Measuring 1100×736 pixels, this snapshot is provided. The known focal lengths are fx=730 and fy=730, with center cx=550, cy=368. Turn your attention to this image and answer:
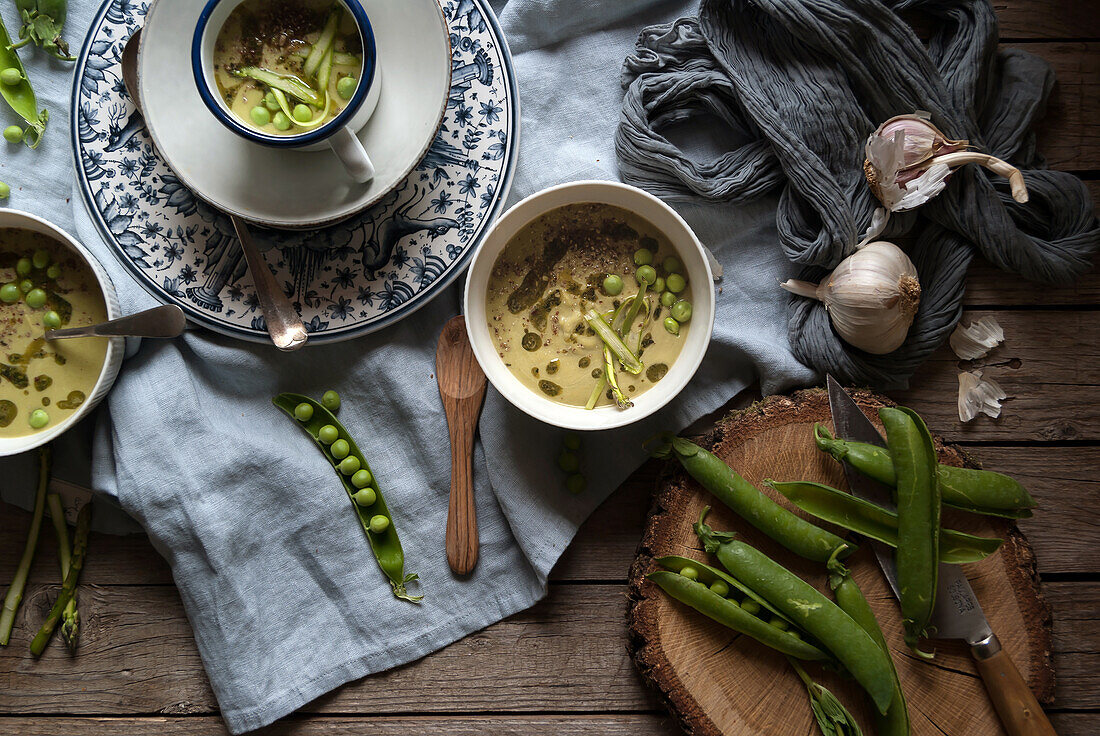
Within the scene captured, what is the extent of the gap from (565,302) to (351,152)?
592 millimetres

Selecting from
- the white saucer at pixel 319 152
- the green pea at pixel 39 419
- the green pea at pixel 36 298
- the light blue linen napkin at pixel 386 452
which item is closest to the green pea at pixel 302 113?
the white saucer at pixel 319 152

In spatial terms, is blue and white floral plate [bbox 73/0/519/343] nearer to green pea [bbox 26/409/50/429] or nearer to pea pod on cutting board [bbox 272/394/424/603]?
pea pod on cutting board [bbox 272/394/424/603]

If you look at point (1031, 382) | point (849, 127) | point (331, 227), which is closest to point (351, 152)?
point (331, 227)

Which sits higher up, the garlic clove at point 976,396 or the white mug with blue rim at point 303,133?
the white mug with blue rim at point 303,133

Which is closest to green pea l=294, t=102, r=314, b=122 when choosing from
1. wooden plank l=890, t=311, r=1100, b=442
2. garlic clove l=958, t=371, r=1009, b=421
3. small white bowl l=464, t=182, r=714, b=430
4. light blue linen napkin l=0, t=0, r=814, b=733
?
small white bowl l=464, t=182, r=714, b=430

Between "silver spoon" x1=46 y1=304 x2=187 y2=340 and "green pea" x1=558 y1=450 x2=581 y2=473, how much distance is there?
3.10ft

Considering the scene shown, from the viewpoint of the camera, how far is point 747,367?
6.11 feet

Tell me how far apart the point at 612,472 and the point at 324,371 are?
78cm

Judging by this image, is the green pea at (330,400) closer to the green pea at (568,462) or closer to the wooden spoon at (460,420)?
the wooden spoon at (460,420)

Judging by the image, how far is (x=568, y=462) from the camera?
1846mm

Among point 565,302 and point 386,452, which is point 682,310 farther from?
point 386,452

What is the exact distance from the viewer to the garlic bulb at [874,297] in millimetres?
1684

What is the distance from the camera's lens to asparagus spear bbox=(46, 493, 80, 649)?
1.86 metres

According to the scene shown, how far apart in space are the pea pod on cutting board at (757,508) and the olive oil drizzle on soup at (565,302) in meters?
0.24
